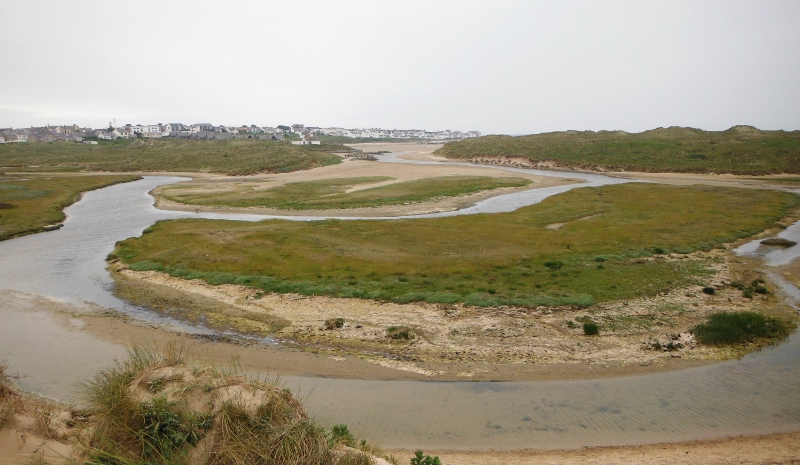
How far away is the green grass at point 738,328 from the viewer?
56.7 ft

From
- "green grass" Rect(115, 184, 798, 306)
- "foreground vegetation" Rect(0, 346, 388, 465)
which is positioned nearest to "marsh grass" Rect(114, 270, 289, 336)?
"green grass" Rect(115, 184, 798, 306)

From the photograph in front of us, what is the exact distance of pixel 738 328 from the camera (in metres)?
17.7

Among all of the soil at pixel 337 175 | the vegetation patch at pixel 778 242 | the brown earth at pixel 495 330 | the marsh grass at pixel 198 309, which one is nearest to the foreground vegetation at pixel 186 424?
the brown earth at pixel 495 330

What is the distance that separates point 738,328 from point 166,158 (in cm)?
10894

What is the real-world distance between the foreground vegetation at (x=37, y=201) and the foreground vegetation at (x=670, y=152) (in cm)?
8273

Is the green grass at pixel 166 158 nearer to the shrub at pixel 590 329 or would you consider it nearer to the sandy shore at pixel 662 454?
the shrub at pixel 590 329

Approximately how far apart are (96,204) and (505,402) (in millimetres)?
55639

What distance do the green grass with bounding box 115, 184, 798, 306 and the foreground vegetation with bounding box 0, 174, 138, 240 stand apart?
12716 mm

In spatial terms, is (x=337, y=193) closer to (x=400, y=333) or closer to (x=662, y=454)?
(x=400, y=333)

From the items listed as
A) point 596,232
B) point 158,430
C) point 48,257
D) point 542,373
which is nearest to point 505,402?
point 542,373

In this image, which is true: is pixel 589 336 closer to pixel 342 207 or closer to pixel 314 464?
pixel 314 464

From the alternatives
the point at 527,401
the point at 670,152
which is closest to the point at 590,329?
the point at 527,401

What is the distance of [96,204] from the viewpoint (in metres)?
54.1

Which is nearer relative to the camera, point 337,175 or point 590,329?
point 590,329
